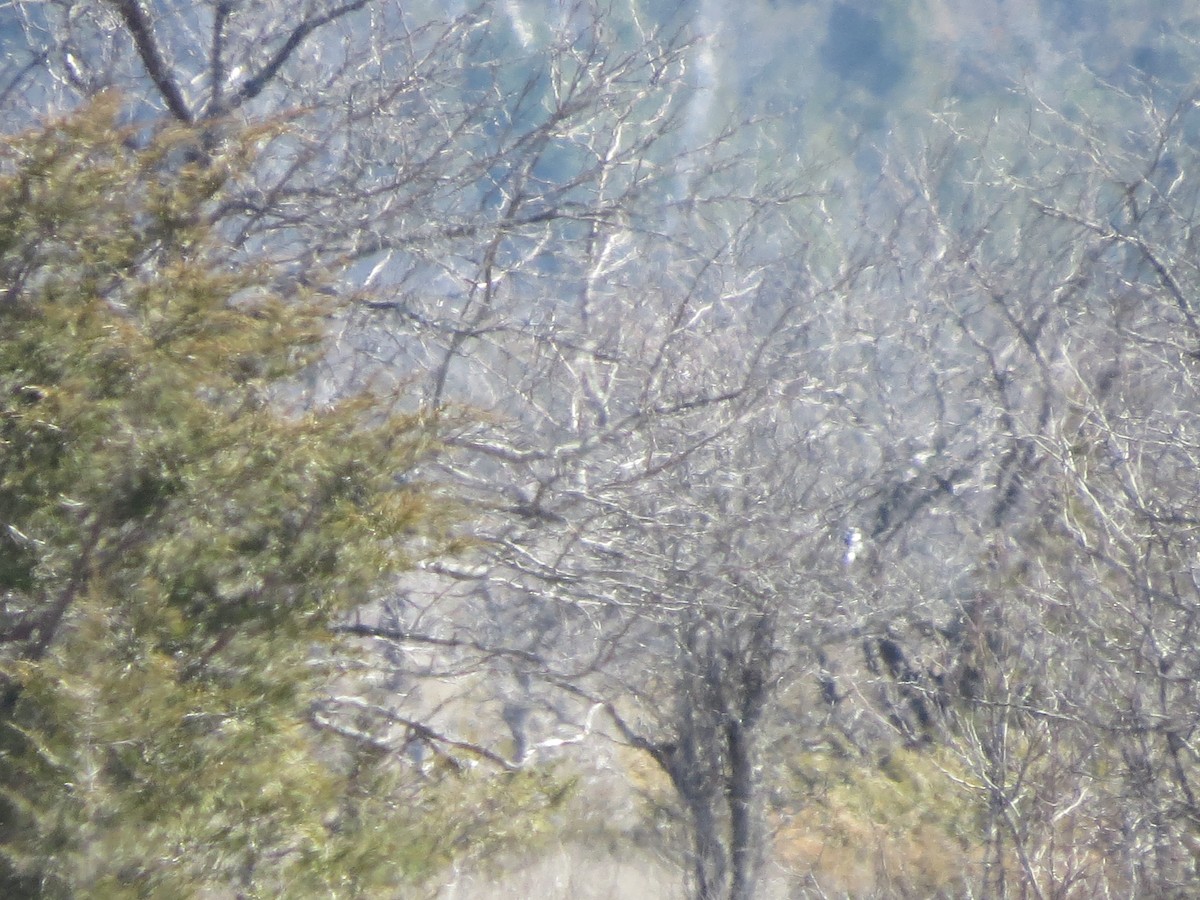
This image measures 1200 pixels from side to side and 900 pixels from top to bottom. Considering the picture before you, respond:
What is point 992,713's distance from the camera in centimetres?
607

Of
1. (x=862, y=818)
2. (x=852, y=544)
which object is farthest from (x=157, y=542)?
(x=862, y=818)

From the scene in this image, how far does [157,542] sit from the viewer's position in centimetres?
372

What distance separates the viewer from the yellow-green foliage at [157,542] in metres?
3.41

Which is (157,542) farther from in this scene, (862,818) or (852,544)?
(862,818)

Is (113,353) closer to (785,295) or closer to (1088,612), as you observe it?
(1088,612)

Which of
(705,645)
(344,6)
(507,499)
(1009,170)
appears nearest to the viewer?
(344,6)

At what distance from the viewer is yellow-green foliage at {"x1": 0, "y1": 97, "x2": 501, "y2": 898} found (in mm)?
3414

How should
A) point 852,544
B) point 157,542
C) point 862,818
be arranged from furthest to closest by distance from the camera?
1. point 862,818
2. point 852,544
3. point 157,542

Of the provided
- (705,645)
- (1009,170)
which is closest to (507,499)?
(705,645)

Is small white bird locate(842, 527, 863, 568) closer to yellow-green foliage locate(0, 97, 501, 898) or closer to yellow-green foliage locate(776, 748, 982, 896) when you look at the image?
yellow-green foliage locate(776, 748, 982, 896)

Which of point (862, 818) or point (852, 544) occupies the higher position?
point (852, 544)

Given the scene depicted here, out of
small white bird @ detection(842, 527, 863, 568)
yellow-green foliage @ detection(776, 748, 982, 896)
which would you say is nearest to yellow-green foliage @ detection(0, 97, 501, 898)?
small white bird @ detection(842, 527, 863, 568)

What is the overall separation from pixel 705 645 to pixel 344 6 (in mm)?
5533

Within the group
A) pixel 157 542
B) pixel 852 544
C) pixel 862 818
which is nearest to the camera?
pixel 157 542
